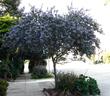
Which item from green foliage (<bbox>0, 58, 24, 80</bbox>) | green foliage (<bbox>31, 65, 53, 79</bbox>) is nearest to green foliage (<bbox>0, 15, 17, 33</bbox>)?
green foliage (<bbox>0, 58, 24, 80</bbox>)

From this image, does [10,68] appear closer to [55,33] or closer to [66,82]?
[66,82]

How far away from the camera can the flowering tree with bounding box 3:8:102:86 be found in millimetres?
13133

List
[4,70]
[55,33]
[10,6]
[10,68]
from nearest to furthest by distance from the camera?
[55,33] < [4,70] < [10,68] < [10,6]

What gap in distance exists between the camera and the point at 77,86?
13.6 m

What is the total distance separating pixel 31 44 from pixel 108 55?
19950mm

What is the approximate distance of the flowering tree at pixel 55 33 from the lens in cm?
1313

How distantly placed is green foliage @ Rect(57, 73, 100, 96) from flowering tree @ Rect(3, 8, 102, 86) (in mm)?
973

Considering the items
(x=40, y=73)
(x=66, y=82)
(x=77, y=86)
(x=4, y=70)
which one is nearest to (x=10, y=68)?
(x=4, y=70)

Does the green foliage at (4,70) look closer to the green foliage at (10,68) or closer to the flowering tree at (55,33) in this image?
the green foliage at (10,68)

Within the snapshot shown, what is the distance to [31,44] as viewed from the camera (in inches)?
524

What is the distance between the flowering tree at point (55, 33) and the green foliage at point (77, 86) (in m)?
0.97

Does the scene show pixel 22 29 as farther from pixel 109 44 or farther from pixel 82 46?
pixel 109 44

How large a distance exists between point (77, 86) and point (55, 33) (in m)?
2.13

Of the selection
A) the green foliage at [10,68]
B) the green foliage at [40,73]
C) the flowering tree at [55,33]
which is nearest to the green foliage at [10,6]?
the green foliage at [10,68]
